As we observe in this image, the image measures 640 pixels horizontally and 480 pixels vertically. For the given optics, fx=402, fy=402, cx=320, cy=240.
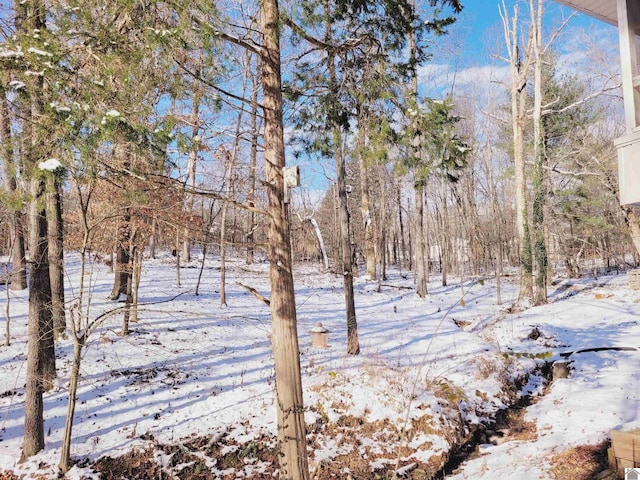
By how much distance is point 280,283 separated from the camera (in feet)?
13.0

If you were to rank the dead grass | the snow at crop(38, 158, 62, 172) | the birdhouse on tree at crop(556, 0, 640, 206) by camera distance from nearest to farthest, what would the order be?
1. the snow at crop(38, 158, 62, 172)
2. the birdhouse on tree at crop(556, 0, 640, 206)
3. the dead grass

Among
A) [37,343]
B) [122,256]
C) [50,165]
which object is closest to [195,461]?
[37,343]

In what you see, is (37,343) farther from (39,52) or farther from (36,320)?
(39,52)

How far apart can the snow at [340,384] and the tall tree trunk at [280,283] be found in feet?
2.73

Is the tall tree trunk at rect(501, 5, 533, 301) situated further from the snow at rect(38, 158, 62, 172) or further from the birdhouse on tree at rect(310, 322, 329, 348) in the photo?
the snow at rect(38, 158, 62, 172)

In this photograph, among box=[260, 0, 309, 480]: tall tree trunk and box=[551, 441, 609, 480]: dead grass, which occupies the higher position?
box=[260, 0, 309, 480]: tall tree trunk

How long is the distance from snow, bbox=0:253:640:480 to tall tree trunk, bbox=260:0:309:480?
0.83 m

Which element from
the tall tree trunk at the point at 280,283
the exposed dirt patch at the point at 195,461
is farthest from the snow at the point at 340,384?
the tall tree trunk at the point at 280,283

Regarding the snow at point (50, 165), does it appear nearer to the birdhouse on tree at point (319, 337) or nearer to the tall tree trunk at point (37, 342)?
the tall tree trunk at point (37, 342)

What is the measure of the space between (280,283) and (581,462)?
394 centimetres

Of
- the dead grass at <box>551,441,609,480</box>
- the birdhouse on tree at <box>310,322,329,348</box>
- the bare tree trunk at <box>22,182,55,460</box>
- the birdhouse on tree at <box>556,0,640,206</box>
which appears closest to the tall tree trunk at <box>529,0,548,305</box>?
the birdhouse on tree at <box>310,322,329,348</box>

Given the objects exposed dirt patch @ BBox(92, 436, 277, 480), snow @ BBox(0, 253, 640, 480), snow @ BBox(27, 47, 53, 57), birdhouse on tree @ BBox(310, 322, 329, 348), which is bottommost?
exposed dirt patch @ BBox(92, 436, 277, 480)

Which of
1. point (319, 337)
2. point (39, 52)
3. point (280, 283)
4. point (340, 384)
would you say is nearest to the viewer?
point (39, 52)

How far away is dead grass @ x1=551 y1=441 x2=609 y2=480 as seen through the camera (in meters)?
4.29
